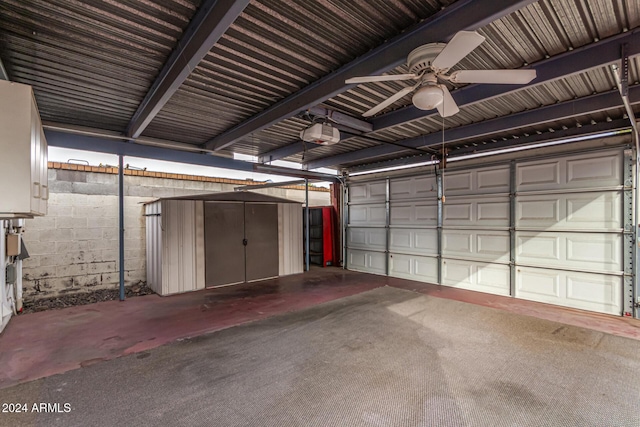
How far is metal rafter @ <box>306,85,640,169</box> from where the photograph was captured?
3519 mm

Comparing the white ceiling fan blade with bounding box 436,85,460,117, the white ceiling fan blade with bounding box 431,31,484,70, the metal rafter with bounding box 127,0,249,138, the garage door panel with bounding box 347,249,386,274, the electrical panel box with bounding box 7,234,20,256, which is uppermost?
the metal rafter with bounding box 127,0,249,138

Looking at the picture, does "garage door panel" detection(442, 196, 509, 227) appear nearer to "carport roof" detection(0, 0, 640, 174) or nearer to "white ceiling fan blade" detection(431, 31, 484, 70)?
"carport roof" detection(0, 0, 640, 174)

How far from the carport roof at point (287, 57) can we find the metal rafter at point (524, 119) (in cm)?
2

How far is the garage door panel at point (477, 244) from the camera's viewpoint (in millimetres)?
5527

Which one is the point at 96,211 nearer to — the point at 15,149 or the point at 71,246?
the point at 71,246

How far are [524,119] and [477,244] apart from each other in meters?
2.62

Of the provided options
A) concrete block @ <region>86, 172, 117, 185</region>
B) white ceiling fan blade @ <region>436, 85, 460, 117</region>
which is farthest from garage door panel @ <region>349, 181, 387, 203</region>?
concrete block @ <region>86, 172, 117, 185</region>

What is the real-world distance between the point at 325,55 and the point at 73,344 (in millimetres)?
4269

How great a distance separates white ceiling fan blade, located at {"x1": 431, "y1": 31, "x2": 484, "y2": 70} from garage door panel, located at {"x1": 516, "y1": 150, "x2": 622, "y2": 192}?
4124 millimetres

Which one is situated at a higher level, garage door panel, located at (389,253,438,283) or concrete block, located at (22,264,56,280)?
concrete block, located at (22,264,56,280)

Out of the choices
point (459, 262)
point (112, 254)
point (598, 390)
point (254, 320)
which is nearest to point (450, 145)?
point (459, 262)

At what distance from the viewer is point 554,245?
4918mm

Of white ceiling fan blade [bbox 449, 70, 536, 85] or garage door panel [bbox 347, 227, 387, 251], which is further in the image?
garage door panel [bbox 347, 227, 387, 251]

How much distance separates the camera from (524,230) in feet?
17.2
